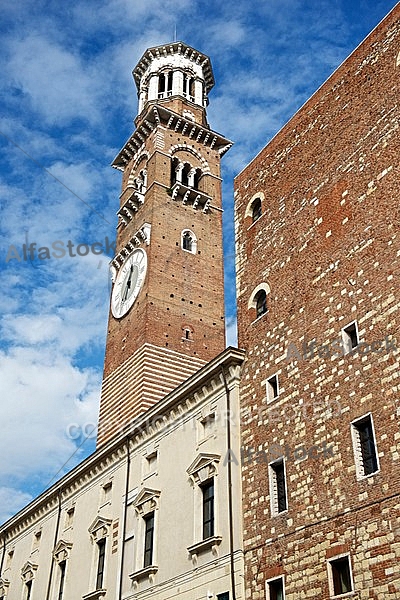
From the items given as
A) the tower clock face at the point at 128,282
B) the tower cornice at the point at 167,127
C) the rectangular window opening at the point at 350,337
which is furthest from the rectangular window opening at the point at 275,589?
the tower cornice at the point at 167,127

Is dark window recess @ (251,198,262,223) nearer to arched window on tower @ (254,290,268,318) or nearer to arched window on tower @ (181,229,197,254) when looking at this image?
arched window on tower @ (254,290,268,318)

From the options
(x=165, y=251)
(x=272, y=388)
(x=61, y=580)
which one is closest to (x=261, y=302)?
(x=272, y=388)

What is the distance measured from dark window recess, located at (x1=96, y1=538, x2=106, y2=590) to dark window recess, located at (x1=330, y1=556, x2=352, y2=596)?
9.83 metres

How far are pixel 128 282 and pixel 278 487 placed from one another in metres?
20.2

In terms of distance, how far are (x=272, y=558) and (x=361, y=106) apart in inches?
427

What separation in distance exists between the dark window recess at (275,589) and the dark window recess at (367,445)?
3111 millimetres

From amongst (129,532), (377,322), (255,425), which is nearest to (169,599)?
(129,532)

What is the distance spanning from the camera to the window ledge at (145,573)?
722 inches

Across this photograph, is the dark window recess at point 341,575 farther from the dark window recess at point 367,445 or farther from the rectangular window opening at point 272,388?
the rectangular window opening at point 272,388

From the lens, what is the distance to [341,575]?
13172 millimetres

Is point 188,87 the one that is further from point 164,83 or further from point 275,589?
point 275,589

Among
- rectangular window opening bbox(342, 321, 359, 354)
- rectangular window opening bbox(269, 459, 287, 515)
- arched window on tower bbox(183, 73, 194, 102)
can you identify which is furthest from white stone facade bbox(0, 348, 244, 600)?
arched window on tower bbox(183, 73, 194, 102)

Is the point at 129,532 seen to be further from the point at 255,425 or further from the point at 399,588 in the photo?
the point at 399,588

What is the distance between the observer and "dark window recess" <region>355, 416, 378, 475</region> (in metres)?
13.4
